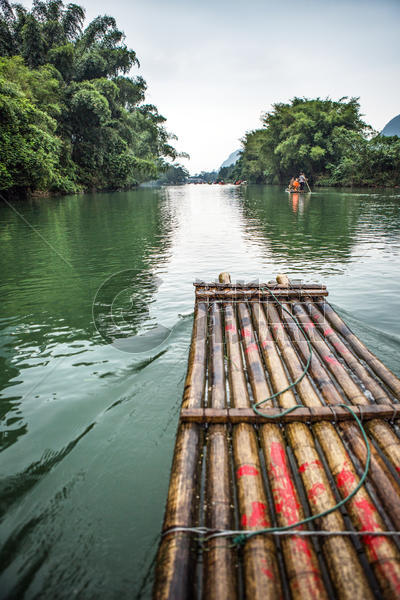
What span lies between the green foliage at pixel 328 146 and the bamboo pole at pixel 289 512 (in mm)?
43495

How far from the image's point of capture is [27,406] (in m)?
3.44

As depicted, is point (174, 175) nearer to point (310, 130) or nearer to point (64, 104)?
point (310, 130)

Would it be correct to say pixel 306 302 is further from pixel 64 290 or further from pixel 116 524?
pixel 64 290

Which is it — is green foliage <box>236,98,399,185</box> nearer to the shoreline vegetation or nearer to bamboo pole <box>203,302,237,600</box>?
the shoreline vegetation

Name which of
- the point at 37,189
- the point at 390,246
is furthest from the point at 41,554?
the point at 37,189

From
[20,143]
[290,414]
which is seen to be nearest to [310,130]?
[20,143]

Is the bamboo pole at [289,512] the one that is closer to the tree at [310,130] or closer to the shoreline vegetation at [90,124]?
the shoreline vegetation at [90,124]

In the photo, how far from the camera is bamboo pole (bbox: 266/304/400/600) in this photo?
1654mm

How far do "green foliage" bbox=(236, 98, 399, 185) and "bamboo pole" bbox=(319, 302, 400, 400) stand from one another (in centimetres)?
4086

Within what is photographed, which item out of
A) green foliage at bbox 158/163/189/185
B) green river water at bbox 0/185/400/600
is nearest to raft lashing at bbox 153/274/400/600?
green river water at bbox 0/185/400/600

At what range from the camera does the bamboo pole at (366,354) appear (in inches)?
128

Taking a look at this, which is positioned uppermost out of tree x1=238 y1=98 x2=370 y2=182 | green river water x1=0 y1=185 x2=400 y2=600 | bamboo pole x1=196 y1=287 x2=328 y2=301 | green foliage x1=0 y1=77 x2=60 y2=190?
tree x1=238 y1=98 x2=370 y2=182

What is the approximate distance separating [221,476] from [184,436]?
41 centimetres

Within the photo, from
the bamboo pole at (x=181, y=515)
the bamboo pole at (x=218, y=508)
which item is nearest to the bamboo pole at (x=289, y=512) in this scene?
the bamboo pole at (x=218, y=508)
